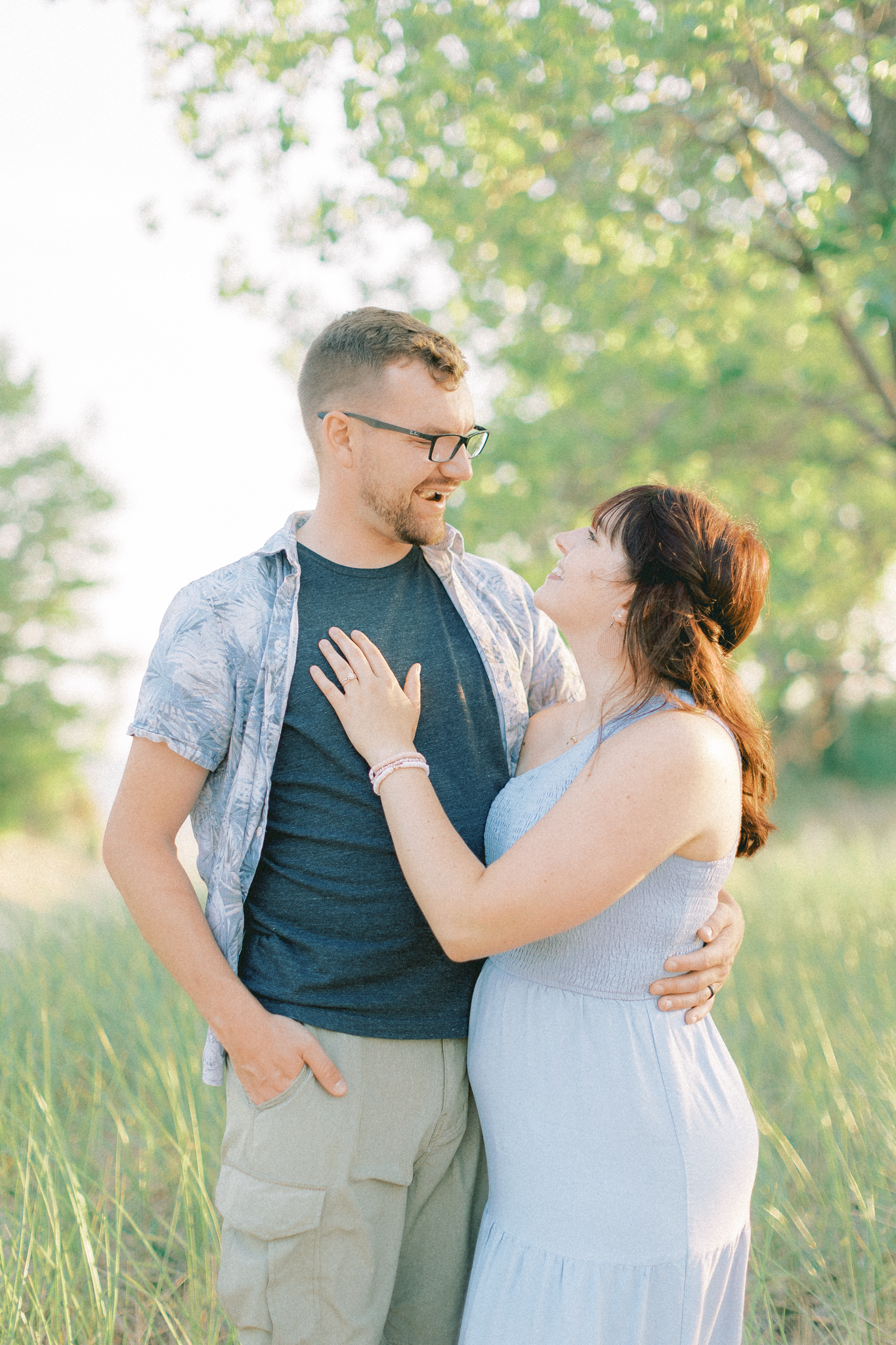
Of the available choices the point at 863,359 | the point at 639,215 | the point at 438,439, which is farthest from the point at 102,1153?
the point at 863,359

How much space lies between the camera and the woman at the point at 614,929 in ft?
5.59

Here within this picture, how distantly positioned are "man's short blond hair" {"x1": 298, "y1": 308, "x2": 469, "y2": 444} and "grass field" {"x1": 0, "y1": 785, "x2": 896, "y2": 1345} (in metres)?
1.93

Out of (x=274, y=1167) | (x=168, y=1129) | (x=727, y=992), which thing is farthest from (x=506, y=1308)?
(x=727, y=992)

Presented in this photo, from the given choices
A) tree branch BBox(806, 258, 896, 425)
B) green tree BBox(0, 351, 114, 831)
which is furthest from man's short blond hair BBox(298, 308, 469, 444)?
green tree BBox(0, 351, 114, 831)

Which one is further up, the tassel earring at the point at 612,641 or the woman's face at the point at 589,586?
the woman's face at the point at 589,586

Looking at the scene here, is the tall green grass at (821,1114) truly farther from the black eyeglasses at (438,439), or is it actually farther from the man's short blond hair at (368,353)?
the man's short blond hair at (368,353)

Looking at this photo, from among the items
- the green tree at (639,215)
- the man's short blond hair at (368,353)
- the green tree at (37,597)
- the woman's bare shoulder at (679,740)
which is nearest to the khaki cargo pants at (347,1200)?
the woman's bare shoulder at (679,740)

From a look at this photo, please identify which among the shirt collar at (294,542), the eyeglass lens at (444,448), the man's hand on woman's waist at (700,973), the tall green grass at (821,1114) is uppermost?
the eyeglass lens at (444,448)

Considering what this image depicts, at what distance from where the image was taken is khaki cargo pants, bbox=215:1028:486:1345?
1889 millimetres

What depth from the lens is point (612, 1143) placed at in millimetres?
1769

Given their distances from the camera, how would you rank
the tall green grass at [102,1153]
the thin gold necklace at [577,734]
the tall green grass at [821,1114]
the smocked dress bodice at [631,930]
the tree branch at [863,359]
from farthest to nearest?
1. the tree branch at [863,359]
2. the tall green grass at [821,1114]
3. the tall green grass at [102,1153]
4. the thin gold necklace at [577,734]
5. the smocked dress bodice at [631,930]

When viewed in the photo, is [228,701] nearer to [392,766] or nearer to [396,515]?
[392,766]

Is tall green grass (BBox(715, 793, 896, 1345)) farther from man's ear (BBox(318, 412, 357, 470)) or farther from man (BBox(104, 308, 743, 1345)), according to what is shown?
man's ear (BBox(318, 412, 357, 470))

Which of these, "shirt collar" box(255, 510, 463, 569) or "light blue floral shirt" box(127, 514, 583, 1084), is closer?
"light blue floral shirt" box(127, 514, 583, 1084)
